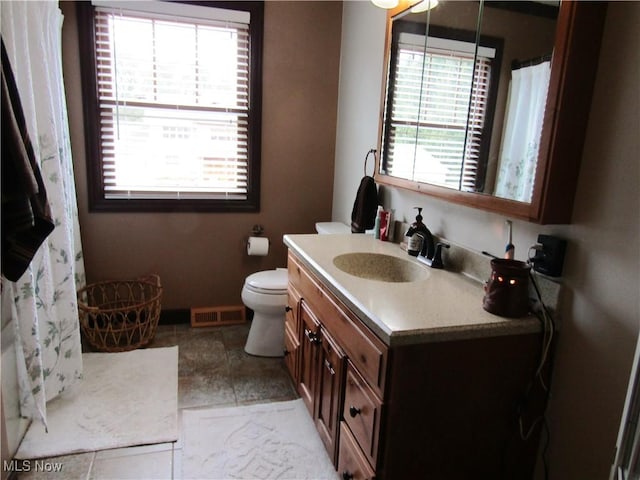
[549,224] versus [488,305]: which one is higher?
[549,224]

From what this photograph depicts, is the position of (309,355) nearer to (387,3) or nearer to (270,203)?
(270,203)

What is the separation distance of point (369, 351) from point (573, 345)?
60cm

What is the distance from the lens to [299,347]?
212cm

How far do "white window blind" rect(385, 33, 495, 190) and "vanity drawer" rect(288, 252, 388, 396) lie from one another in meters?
0.66

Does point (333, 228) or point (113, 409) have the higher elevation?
point (333, 228)

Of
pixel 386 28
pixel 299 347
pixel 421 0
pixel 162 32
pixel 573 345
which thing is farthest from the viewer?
pixel 162 32

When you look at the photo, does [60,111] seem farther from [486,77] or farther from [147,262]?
[486,77]

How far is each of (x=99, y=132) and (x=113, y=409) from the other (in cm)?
171

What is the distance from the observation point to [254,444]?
6.33ft

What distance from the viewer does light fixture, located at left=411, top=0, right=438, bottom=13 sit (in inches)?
73.2

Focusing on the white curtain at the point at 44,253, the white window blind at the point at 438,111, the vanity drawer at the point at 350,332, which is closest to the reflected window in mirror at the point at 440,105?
the white window blind at the point at 438,111

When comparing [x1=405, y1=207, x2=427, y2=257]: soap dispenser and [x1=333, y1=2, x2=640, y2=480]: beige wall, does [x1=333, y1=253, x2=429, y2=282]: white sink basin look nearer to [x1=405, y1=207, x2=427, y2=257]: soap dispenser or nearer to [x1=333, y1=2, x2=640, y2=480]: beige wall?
[x1=405, y1=207, x2=427, y2=257]: soap dispenser

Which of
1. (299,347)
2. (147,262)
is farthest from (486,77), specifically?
(147,262)

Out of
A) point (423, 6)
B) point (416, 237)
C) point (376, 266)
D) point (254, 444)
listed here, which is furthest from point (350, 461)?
point (423, 6)
